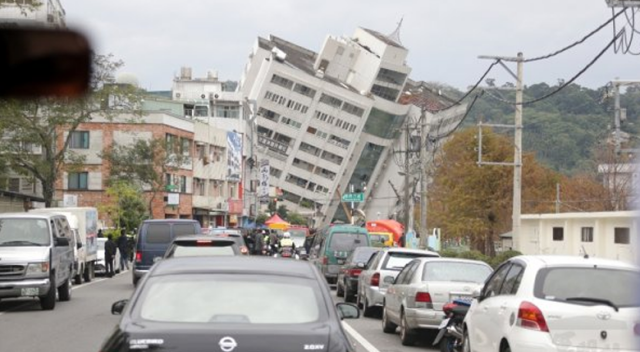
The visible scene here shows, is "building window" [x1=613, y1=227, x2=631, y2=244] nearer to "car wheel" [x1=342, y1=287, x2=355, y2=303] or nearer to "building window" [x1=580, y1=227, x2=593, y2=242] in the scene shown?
"building window" [x1=580, y1=227, x2=593, y2=242]

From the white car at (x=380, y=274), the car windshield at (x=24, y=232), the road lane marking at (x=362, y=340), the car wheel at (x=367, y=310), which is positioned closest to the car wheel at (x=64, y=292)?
the car windshield at (x=24, y=232)

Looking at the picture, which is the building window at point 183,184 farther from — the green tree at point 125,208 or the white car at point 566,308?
the white car at point 566,308

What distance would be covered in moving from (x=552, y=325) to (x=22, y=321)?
1339 cm

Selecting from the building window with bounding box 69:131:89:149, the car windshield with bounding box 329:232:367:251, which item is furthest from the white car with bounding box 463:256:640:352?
the building window with bounding box 69:131:89:149

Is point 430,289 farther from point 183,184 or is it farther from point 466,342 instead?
point 183,184

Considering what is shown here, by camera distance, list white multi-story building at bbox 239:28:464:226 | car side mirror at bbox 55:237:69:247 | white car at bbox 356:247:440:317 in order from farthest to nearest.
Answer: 1. white multi-story building at bbox 239:28:464:226
2. car side mirror at bbox 55:237:69:247
3. white car at bbox 356:247:440:317

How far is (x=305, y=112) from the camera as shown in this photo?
A: 392 feet

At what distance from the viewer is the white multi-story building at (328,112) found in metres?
118

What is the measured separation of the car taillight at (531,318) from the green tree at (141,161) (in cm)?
5988

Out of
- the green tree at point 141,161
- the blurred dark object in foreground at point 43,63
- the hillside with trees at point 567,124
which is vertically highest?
the hillside with trees at point 567,124

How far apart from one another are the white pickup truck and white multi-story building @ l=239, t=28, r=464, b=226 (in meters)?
77.0

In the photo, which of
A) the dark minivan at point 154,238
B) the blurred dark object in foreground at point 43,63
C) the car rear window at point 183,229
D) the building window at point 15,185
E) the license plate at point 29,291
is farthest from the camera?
the building window at point 15,185

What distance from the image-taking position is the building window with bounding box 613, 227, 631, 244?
1828 inches

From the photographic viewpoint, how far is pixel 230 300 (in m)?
7.71
